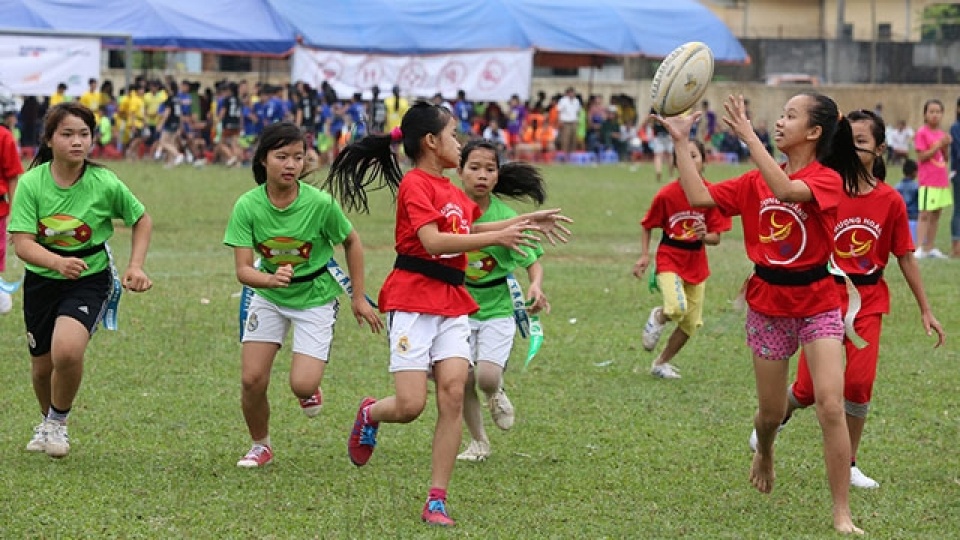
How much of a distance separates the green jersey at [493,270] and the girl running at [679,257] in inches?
99.4

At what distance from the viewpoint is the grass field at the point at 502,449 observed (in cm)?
633

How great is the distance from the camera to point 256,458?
24.0 ft

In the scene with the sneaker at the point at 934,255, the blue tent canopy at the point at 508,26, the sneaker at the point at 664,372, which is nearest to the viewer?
the sneaker at the point at 664,372

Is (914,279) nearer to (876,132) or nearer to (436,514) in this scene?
(876,132)

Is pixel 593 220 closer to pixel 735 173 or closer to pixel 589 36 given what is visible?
pixel 735 173

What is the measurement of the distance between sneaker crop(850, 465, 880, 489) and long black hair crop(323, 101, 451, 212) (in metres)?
2.56

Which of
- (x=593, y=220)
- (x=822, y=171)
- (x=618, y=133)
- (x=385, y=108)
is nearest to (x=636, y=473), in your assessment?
(x=822, y=171)

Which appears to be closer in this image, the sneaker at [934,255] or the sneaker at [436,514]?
the sneaker at [436,514]

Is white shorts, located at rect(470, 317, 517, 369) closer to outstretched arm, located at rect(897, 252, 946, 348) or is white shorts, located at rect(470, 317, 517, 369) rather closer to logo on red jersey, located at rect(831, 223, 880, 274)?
logo on red jersey, located at rect(831, 223, 880, 274)

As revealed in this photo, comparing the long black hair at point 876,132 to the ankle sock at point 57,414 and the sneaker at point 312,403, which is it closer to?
the sneaker at point 312,403

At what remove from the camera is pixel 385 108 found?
113 feet

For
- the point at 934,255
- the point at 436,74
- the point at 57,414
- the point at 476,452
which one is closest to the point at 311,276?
the point at 476,452

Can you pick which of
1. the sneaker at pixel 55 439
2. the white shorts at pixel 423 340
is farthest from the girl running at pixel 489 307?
the sneaker at pixel 55 439

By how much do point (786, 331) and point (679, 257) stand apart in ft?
13.2
